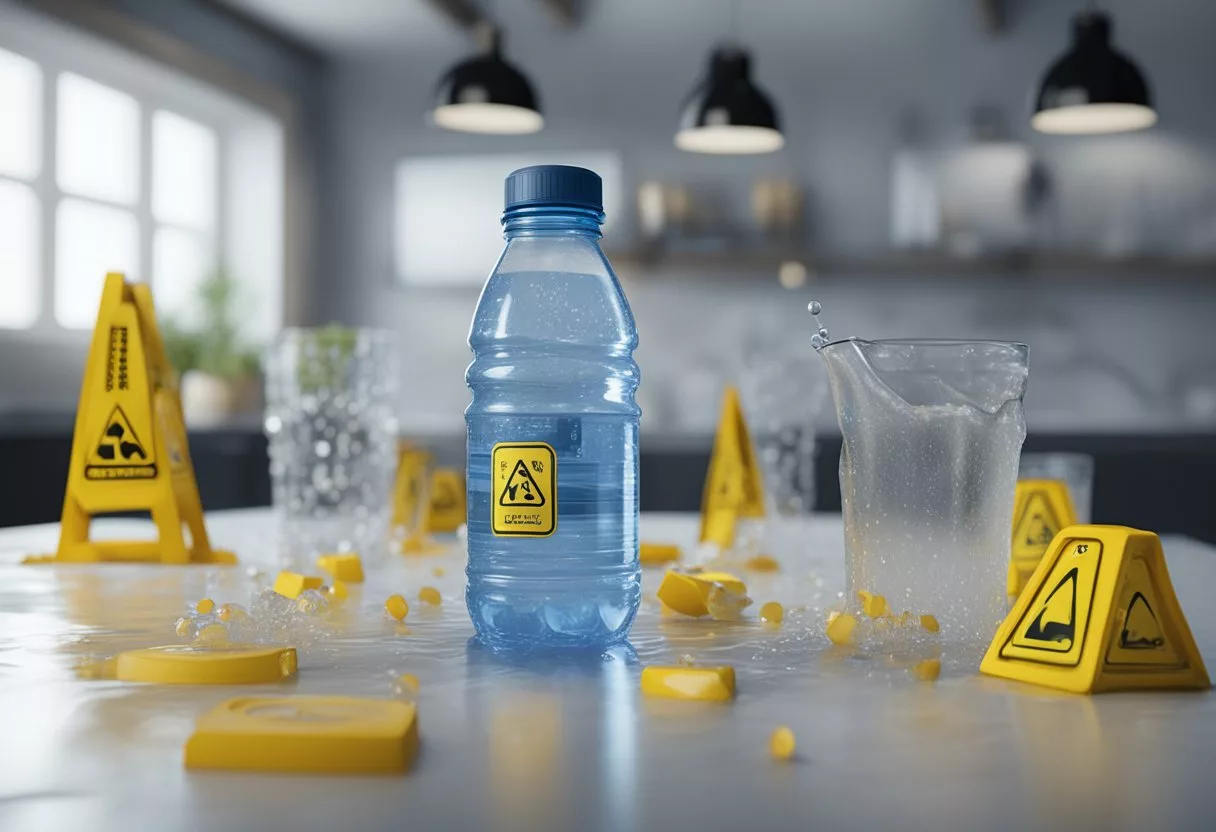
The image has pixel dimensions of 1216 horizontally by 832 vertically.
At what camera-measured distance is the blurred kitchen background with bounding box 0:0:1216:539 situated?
5027mm

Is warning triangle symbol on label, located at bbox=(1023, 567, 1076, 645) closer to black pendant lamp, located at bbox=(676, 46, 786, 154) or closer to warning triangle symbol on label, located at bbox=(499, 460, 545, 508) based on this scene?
warning triangle symbol on label, located at bbox=(499, 460, 545, 508)

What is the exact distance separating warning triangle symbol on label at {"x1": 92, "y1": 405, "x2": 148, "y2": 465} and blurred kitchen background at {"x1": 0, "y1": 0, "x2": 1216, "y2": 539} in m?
3.54

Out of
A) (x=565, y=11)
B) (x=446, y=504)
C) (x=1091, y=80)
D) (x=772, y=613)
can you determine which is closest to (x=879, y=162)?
(x=565, y=11)

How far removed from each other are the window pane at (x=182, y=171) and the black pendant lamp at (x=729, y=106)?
9.05 ft

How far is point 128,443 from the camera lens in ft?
3.67

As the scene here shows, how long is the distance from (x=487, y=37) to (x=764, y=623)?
282cm

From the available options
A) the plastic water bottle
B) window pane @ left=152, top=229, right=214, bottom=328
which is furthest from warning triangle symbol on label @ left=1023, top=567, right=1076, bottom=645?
window pane @ left=152, top=229, right=214, bottom=328

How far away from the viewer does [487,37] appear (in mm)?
3322

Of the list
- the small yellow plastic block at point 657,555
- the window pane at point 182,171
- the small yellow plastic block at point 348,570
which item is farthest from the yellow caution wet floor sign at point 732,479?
the window pane at point 182,171

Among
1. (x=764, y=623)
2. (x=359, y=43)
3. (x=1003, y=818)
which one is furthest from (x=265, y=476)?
(x=1003, y=818)

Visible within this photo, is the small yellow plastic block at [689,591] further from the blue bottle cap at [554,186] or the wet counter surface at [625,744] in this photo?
the blue bottle cap at [554,186]

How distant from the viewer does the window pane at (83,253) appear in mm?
4477

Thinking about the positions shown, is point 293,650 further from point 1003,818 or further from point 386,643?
point 1003,818

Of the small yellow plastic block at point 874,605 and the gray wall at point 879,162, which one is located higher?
the gray wall at point 879,162
